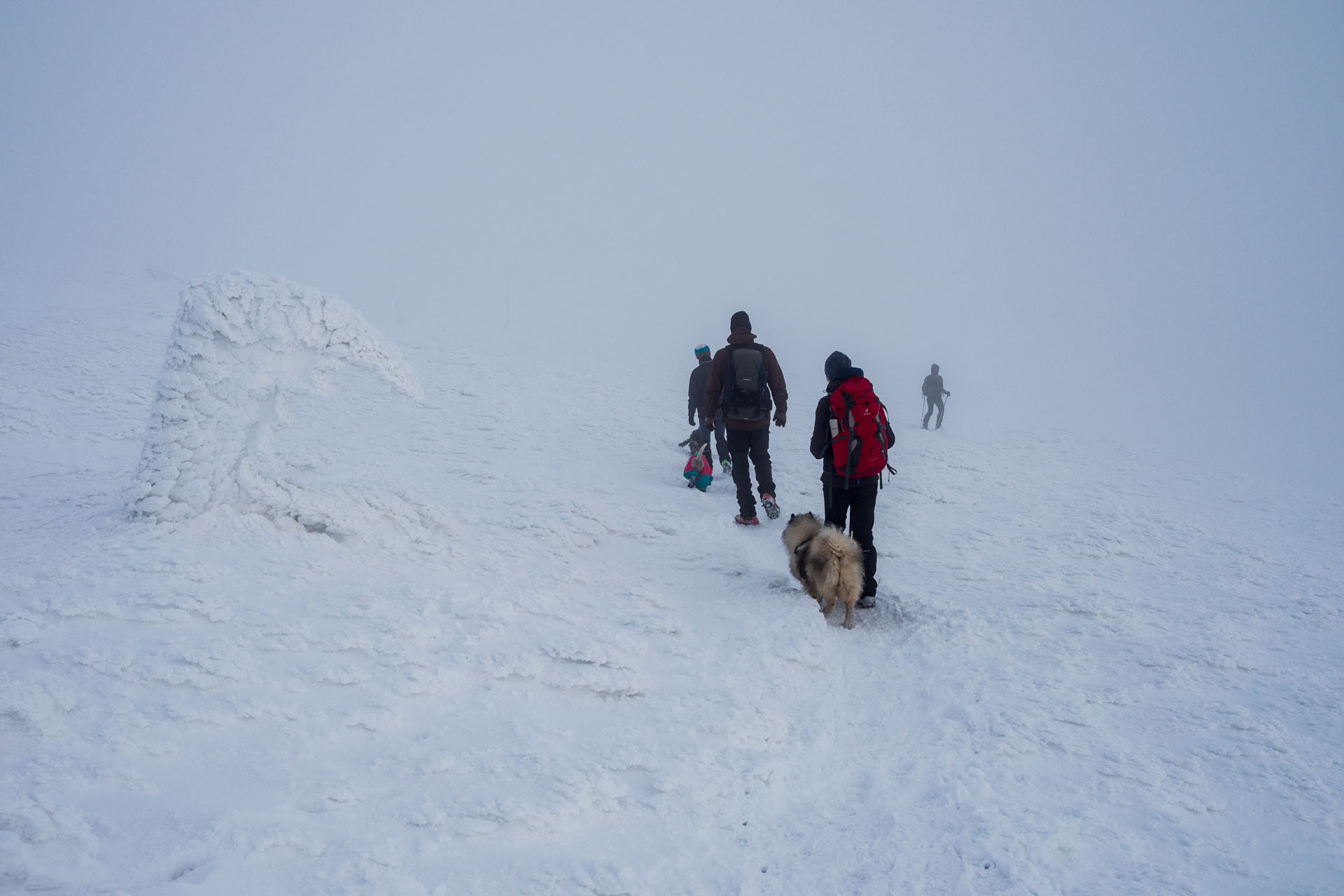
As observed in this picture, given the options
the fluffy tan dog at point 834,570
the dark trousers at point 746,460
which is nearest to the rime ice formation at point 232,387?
the dark trousers at point 746,460

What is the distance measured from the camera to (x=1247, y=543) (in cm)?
848

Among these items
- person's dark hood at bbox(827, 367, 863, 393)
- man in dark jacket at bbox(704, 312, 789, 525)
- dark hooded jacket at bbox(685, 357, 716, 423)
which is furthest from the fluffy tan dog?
dark hooded jacket at bbox(685, 357, 716, 423)

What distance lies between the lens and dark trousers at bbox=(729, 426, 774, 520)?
7.94m

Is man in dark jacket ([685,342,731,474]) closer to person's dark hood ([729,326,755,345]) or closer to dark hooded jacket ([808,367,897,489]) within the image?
person's dark hood ([729,326,755,345])

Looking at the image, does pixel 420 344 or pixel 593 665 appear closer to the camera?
pixel 593 665

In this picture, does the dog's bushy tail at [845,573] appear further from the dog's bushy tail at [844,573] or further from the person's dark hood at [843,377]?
the person's dark hood at [843,377]

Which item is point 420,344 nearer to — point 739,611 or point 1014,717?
point 739,611

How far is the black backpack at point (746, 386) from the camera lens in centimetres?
759

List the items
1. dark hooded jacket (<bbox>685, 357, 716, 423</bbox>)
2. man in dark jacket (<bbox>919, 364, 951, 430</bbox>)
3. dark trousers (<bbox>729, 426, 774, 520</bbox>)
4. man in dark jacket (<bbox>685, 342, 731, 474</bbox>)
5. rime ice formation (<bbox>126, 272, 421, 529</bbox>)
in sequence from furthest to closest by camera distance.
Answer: man in dark jacket (<bbox>919, 364, 951, 430</bbox>), dark hooded jacket (<bbox>685, 357, 716, 423</bbox>), man in dark jacket (<bbox>685, 342, 731, 474</bbox>), dark trousers (<bbox>729, 426, 774, 520</bbox>), rime ice formation (<bbox>126, 272, 421, 529</bbox>)

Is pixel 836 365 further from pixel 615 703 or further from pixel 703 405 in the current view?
pixel 615 703

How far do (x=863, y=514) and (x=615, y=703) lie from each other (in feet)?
10.4

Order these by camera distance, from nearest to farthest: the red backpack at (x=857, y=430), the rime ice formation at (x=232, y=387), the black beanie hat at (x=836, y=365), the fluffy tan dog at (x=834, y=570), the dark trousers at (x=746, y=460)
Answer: the rime ice formation at (x=232, y=387), the fluffy tan dog at (x=834, y=570), the red backpack at (x=857, y=430), the black beanie hat at (x=836, y=365), the dark trousers at (x=746, y=460)

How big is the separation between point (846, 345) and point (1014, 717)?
5624cm

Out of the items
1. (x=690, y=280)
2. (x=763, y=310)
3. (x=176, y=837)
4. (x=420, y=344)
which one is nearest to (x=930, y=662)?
(x=176, y=837)
